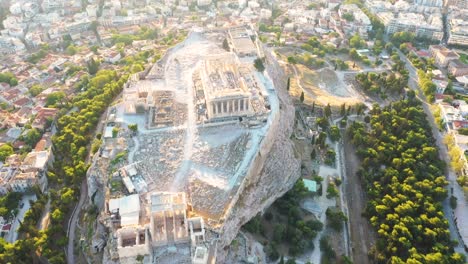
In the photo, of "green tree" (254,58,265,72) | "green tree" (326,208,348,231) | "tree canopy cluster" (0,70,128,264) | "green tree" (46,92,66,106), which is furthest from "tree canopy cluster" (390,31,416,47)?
"green tree" (46,92,66,106)

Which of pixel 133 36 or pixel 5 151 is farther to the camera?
pixel 133 36

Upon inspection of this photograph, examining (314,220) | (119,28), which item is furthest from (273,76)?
(119,28)

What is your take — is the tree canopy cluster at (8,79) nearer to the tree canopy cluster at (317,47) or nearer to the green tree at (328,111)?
the green tree at (328,111)

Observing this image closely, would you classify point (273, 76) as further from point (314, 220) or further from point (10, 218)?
point (10, 218)

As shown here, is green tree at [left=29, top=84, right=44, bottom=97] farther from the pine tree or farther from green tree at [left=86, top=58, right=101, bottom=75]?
the pine tree

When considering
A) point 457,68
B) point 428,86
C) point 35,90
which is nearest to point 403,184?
point 428,86

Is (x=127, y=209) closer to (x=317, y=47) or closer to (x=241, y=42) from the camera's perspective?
(x=241, y=42)
